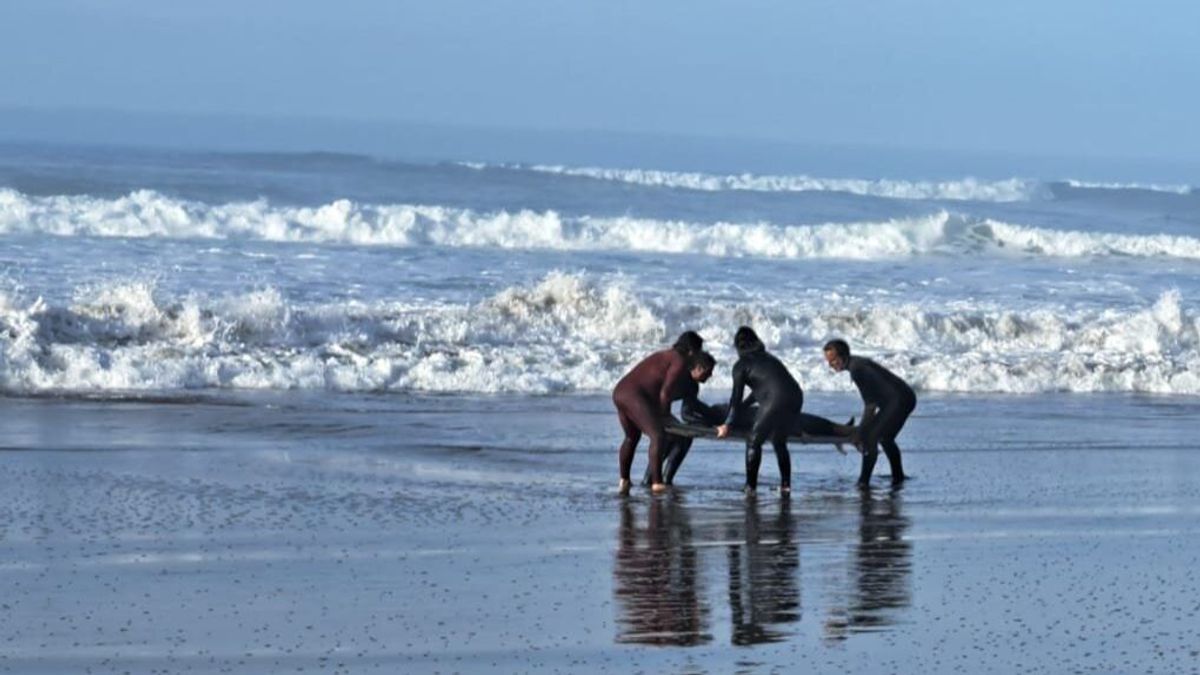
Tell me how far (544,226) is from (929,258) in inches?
297

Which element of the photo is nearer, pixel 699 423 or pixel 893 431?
pixel 699 423

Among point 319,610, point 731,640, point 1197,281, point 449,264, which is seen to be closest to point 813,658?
point 731,640

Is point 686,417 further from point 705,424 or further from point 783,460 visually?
point 783,460

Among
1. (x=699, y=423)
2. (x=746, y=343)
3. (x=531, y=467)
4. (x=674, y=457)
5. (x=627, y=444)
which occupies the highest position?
(x=746, y=343)

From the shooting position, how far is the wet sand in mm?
8984

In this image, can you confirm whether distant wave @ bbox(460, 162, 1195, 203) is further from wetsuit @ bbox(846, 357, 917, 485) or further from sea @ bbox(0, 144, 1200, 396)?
wetsuit @ bbox(846, 357, 917, 485)

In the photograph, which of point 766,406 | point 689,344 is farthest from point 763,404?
point 689,344

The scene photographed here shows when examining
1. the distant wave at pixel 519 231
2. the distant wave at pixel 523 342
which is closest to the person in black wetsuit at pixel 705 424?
the distant wave at pixel 523 342

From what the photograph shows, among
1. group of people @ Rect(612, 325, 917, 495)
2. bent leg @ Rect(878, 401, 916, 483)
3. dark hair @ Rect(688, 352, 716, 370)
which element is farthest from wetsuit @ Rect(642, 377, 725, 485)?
bent leg @ Rect(878, 401, 916, 483)

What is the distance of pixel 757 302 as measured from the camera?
28.5 meters

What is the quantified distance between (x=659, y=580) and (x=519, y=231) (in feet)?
104

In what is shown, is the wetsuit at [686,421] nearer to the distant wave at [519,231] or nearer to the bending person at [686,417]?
the bending person at [686,417]

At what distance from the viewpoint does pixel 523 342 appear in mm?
23781

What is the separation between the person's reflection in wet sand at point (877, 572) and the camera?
9.62m
